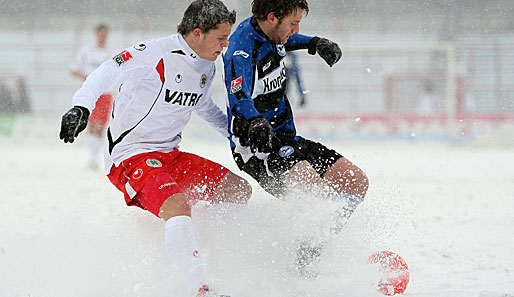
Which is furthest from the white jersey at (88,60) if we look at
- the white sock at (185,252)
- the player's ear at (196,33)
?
the white sock at (185,252)

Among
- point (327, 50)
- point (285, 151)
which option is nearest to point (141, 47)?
point (285, 151)

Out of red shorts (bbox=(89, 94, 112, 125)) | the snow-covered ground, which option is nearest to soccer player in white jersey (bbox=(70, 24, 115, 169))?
red shorts (bbox=(89, 94, 112, 125))

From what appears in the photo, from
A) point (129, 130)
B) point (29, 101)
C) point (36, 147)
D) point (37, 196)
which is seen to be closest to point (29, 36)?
point (29, 101)

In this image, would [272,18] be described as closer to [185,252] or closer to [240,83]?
[240,83]

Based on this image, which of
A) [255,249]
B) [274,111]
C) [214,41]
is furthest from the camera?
[274,111]

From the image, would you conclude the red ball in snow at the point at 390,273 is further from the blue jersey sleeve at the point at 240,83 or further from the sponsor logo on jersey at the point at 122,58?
the sponsor logo on jersey at the point at 122,58

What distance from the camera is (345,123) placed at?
12.9 metres

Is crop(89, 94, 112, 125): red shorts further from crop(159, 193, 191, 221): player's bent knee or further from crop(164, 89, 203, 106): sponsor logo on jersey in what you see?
crop(159, 193, 191, 221): player's bent knee

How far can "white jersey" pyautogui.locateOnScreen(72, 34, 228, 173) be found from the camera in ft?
9.50

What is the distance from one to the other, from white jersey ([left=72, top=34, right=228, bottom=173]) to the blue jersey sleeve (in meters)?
0.16

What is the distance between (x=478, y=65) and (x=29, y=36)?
10657 millimetres

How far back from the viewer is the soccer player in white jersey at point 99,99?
7.56 m

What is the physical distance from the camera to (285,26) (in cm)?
301

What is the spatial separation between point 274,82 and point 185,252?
3.34 feet
